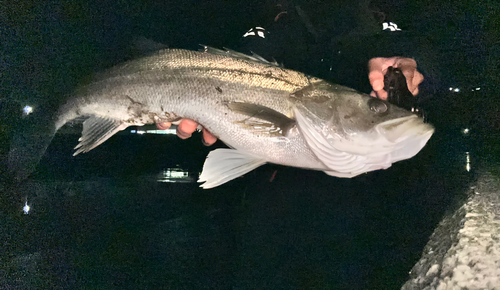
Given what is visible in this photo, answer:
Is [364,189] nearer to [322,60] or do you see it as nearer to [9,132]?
[322,60]

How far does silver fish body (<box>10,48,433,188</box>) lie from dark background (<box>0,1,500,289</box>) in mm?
307

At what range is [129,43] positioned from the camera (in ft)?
3.71

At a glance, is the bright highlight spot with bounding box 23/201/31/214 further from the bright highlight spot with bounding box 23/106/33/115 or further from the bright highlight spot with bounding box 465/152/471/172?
the bright highlight spot with bounding box 465/152/471/172

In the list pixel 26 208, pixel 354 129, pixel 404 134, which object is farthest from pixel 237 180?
pixel 26 208

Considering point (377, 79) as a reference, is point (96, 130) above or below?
below

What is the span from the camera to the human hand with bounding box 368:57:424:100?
996 millimetres

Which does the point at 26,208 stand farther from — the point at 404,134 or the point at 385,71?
the point at 385,71

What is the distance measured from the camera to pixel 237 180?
1.32 metres

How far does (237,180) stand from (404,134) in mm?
821

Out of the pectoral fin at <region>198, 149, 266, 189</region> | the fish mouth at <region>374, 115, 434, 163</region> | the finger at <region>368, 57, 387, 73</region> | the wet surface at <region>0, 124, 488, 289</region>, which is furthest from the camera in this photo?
the wet surface at <region>0, 124, 488, 289</region>

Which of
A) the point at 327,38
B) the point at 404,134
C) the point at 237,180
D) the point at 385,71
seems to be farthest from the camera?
the point at 237,180

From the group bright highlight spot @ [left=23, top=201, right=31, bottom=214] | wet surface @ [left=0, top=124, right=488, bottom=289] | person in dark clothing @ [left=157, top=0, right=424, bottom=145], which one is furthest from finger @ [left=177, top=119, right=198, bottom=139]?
bright highlight spot @ [left=23, top=201, right=31, bottom=214]

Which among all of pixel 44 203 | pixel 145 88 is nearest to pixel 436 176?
pixel 145 88

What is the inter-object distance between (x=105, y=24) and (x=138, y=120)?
0.69m
